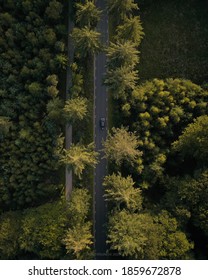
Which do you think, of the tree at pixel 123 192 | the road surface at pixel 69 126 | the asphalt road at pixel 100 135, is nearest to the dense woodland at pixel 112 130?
the tree at pixel 123 192

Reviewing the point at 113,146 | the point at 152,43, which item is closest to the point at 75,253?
the point at 113,146

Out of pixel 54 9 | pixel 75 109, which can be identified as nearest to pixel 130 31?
pixel 54 9

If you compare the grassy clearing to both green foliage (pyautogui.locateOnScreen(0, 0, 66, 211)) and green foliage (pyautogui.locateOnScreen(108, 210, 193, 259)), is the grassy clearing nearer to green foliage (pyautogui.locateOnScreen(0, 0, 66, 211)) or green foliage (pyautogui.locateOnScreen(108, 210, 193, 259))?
green foliage (pyautogui.locateOnScreen(0, 0, 66, 211))

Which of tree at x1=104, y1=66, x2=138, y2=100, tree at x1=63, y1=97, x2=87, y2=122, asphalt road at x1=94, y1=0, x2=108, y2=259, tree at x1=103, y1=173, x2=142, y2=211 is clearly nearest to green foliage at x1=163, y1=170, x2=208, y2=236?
tree at x1=103, y1=173, x2=142, y2=211

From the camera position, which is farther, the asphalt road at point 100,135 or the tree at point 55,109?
the asphalt road at point 100,135

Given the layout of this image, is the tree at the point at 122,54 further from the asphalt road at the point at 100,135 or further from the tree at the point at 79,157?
the tree at the point at 79,157

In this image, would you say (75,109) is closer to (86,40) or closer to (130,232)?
(86,40)
